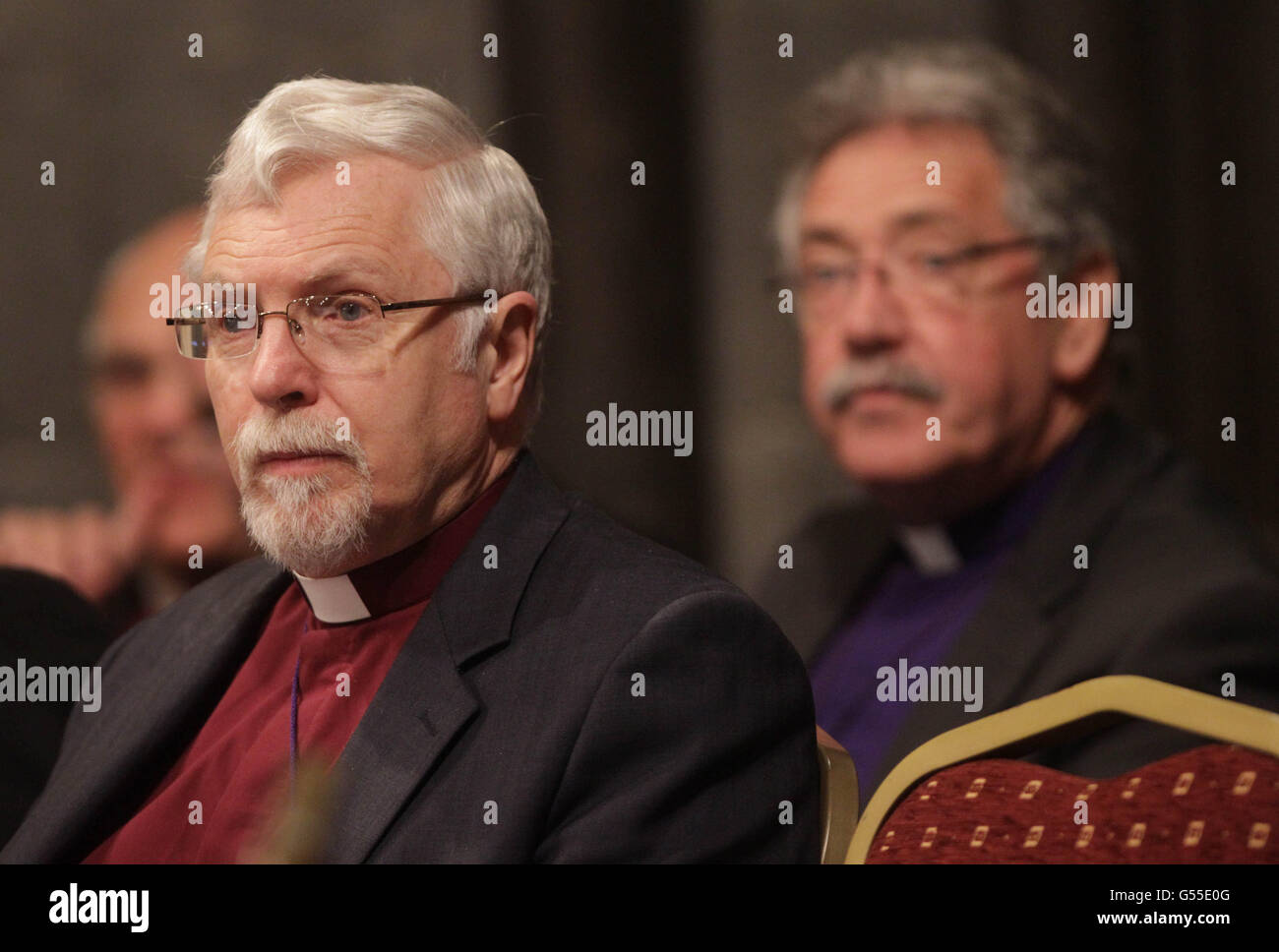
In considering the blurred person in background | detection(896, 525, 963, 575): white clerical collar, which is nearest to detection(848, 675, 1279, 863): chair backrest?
detection(896, 525, 963, 575): white clerical collar

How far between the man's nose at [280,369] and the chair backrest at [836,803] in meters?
0.96

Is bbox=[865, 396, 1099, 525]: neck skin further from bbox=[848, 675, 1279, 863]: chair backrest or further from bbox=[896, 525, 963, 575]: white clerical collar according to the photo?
bbox=[848, 675, 1279, 863]: chair backrest

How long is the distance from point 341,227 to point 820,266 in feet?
5.54

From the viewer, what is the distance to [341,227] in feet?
7.55

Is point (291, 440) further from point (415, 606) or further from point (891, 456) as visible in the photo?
point (891, 456)

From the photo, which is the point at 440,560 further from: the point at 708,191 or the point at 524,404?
the point at 708,191

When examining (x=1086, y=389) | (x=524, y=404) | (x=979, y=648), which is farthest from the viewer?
(x=1086, y=389)

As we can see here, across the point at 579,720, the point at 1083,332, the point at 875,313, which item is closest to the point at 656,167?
the point at 875,313

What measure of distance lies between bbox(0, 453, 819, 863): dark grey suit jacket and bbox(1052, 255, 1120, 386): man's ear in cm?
157

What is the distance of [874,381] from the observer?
3607mm

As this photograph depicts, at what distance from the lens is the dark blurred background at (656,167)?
12.0ft

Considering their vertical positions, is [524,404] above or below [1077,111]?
below
